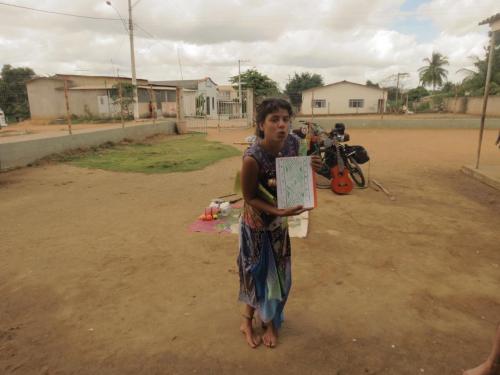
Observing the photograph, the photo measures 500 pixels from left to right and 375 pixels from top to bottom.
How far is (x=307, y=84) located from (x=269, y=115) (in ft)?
172

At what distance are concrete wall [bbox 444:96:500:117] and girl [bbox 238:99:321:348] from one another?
95.1 feet

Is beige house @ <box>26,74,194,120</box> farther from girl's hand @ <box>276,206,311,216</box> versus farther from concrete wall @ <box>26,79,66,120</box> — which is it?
girl's hand @ <box>276,206,311,216</box>

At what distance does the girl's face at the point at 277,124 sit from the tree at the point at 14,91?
34720 millimetres

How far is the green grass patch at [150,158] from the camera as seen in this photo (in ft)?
29.9

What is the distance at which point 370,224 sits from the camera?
479 centimetres

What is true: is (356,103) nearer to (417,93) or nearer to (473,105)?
(473,105)

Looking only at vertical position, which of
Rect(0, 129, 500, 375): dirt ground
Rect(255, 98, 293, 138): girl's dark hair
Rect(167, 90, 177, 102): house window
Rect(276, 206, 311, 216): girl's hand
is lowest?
Rect(0, 129, 500, 375): dirt ground

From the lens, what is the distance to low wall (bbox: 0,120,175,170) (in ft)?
29.1

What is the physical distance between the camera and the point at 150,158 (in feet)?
35.0

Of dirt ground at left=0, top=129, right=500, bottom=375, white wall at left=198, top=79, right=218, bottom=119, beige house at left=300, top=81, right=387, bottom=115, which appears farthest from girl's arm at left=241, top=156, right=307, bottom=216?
white wall at left=198, top=79, right=218, bottom=119

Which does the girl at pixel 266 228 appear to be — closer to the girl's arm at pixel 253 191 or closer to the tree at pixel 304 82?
the girl's arm at pixel 253 191

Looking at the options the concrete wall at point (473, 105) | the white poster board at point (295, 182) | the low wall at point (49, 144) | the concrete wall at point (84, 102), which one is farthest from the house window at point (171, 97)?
the white poster board at point (295, 182)

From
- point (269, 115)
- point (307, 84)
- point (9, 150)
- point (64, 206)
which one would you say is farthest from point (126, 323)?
point (307, 84)

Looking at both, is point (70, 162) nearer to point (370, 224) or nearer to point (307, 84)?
point (370, 224)
